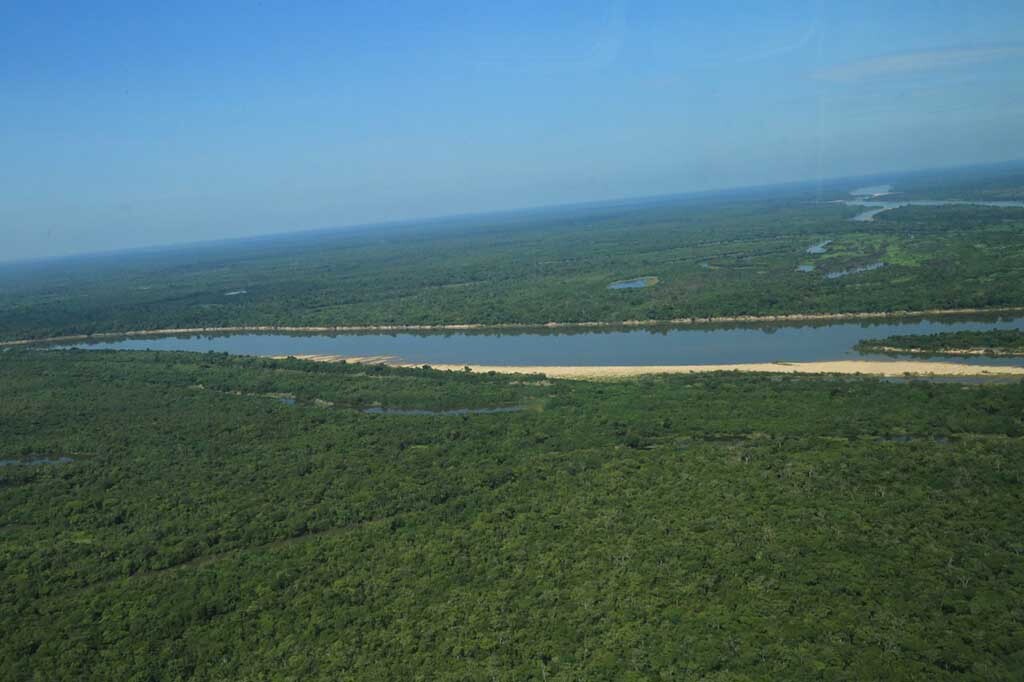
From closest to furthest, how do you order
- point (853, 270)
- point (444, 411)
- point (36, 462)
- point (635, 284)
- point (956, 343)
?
point (36, 462) → point (444, 411) → point (956, 343) → point (853, 270) → point (635, 284)

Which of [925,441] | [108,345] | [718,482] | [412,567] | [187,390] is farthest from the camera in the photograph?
[108,345]

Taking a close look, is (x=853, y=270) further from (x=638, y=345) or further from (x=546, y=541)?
(x=546, y=541)

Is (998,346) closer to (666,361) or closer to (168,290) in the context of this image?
(666,361)

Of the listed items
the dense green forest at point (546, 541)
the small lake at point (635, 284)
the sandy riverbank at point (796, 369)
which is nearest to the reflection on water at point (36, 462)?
the dense green forest at point (546, 541)

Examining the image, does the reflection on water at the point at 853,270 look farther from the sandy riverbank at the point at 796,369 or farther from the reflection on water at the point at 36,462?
the reflection on water at the point at 36,462

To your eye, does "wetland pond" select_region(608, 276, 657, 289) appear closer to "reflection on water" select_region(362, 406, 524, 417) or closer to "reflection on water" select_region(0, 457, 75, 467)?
"reflection on water" select_region(362, 406, 524, 417)

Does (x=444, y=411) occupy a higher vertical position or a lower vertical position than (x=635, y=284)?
lower

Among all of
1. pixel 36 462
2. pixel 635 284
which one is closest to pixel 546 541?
pixel 36 462

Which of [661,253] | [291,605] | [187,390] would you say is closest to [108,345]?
[187,390]
